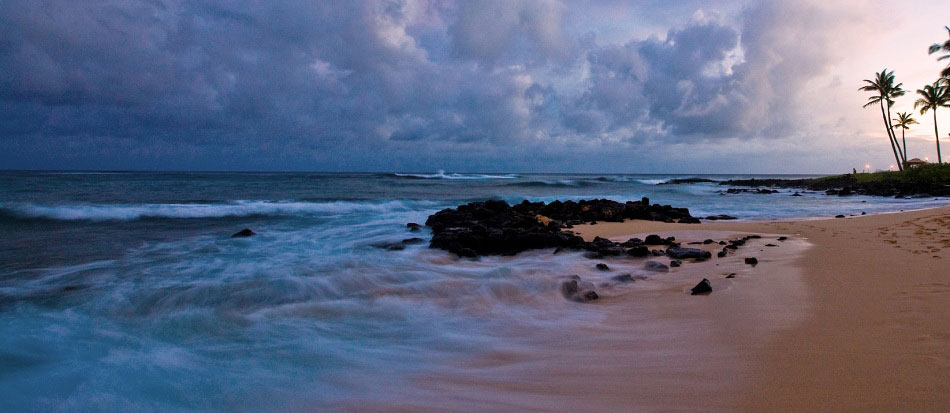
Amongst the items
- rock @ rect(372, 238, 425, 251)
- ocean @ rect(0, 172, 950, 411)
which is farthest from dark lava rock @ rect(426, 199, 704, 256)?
rock @ rect(372, 238, 425, 251)

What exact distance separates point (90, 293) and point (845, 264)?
9.71 meters

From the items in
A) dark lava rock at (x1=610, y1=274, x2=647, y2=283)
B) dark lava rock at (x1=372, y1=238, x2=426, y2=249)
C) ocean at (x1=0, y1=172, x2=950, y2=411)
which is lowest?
ocean at (x1=0, y1=172, x2=950, y2=411)

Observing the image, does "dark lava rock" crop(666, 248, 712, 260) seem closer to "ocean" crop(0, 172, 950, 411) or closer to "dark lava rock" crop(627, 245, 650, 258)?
"dark lava rock" crop(627, 245, 650, 258)

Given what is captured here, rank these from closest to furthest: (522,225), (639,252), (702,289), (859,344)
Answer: (859,344) < (702,289) < (639,252) < (522,225)

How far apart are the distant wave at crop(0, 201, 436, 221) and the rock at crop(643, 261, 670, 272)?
13.6 m

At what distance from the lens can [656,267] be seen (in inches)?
237

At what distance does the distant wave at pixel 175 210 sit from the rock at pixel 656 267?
535 inches

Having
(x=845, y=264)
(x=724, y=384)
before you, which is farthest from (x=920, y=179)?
(x=724, y=384)

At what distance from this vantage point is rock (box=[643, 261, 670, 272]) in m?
5.95

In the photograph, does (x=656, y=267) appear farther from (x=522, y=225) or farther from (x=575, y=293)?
(x=522, y=225)

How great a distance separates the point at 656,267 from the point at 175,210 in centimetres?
1825

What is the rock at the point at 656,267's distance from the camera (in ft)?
19.5

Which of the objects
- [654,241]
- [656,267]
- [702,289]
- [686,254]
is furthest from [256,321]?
[654,241]

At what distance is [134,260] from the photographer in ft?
26.0
